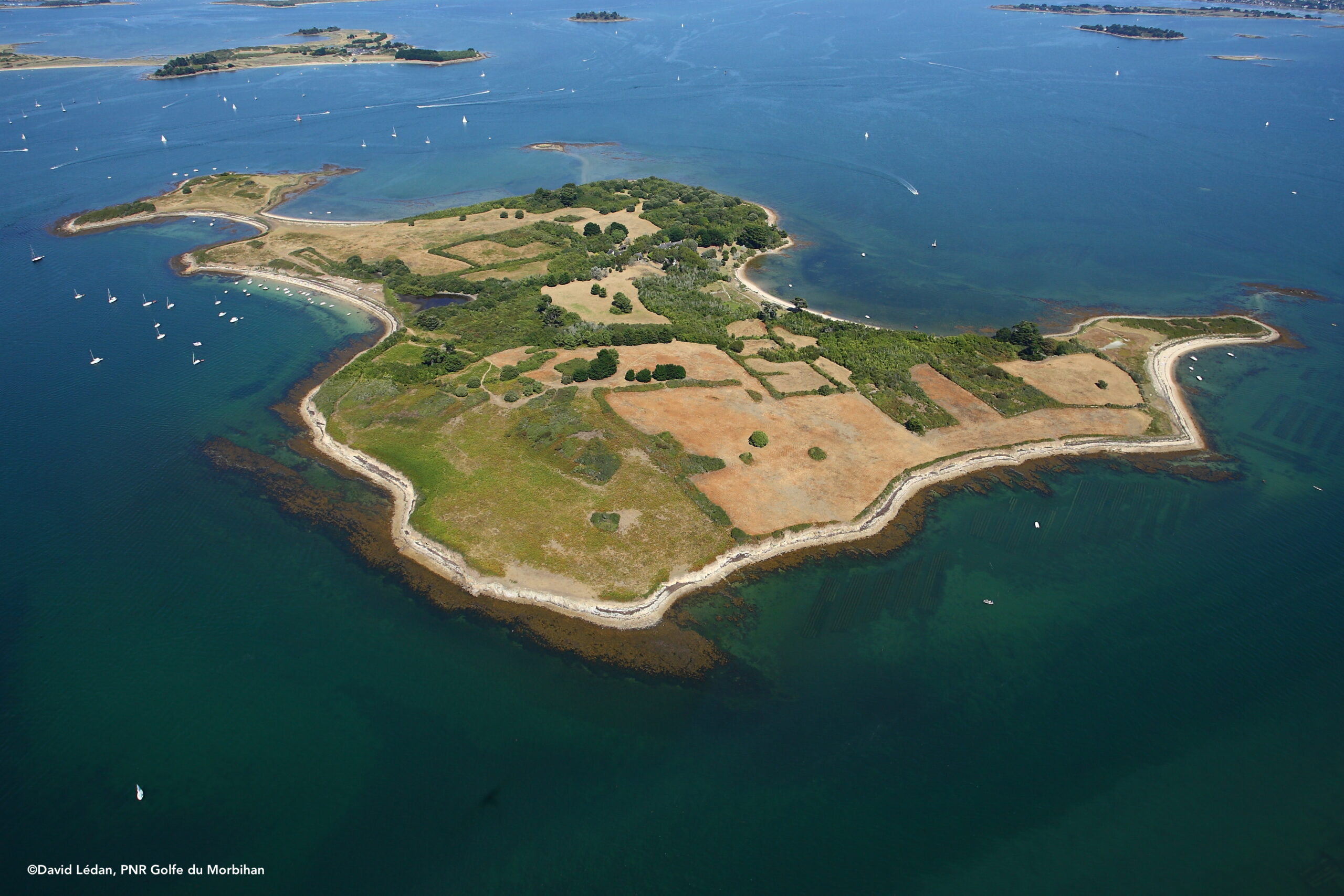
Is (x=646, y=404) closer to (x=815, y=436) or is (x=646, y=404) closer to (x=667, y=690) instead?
(x=815, y=436)

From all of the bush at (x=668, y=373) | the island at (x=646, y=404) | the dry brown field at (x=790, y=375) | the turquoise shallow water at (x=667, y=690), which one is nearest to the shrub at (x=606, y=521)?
the island at (x=646, y=404)

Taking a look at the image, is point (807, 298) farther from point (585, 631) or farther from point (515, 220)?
point (585, 631)

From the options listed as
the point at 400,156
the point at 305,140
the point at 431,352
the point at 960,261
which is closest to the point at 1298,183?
the point at 960,261

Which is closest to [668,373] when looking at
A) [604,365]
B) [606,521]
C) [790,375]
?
[604,365]

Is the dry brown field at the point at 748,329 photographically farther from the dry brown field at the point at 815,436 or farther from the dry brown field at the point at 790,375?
the dry brown field at the point at 815,436

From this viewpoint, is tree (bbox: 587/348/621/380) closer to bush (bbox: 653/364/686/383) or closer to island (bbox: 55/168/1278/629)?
island (bbox: 55/168/1278/629)

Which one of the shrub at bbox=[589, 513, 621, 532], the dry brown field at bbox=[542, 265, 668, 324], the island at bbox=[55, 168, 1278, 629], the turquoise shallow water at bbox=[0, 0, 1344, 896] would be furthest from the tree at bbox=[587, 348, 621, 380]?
the turquoise shallow water at bbox=[0, 0, 1344, 896]
